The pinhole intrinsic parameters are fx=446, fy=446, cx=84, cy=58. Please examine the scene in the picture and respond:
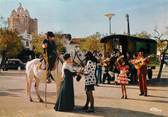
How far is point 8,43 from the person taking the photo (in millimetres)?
70062

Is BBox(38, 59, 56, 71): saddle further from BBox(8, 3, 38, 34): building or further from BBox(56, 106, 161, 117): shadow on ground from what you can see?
BBox(8, 3, 38, 34): building

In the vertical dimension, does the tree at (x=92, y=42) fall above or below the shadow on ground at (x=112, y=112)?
above

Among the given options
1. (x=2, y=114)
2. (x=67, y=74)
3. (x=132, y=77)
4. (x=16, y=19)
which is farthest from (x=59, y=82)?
(x=16, y=19)

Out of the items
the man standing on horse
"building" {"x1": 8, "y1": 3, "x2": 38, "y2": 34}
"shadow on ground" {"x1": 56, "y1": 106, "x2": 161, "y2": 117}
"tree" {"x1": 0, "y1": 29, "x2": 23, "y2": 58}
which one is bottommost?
"shadow on ground" {"x1": 56, "y1": 106, "x2": 161, "y2": 117}

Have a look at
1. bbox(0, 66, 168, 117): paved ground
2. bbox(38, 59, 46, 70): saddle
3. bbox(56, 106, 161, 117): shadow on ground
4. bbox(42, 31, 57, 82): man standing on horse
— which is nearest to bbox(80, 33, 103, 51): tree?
bbox(0, 66, 168, 117): paved ground

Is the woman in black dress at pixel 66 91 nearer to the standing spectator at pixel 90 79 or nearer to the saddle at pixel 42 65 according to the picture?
the standing spectator at pixel 90 79

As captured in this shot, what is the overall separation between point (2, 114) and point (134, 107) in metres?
4.20

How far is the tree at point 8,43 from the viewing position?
6850 centimetres

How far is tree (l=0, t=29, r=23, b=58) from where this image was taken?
225 ft

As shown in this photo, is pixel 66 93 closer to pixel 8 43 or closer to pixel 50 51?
pixel 50 51

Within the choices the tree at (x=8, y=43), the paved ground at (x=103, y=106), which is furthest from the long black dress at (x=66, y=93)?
the tree at (x=8, y=43)

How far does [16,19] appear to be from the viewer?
13850 centimetres

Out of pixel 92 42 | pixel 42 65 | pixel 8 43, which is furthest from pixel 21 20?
pixel 42 65

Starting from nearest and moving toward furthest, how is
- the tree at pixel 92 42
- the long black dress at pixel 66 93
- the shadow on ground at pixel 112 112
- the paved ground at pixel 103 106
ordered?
1. the shadow on ground at pixel 112 112
2. the paved ground at pixel 103 106
3. the long black dress at pixel 66 93
4. the tree at pixel 92 42
